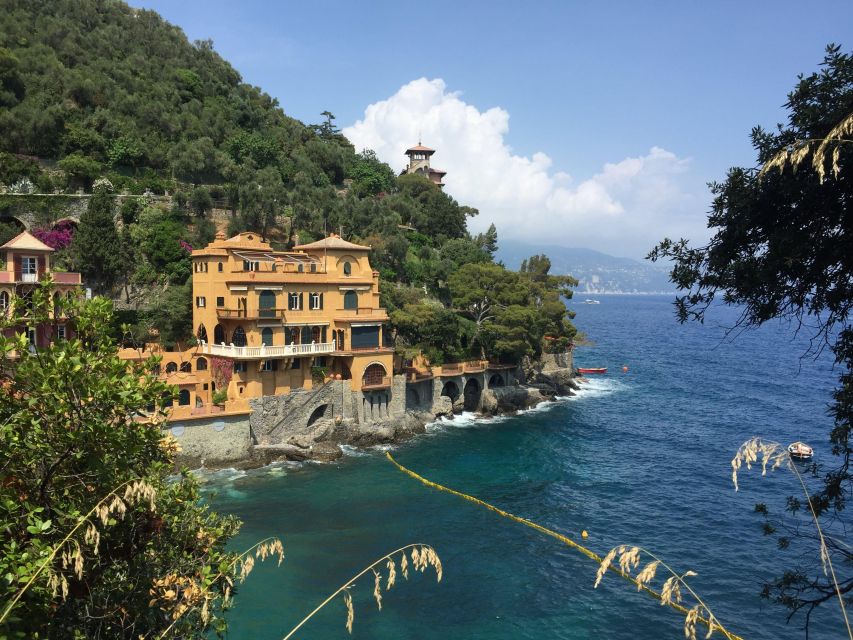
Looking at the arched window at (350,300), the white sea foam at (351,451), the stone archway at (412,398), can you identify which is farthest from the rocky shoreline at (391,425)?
the arched window at (350,300)

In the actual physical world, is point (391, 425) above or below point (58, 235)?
below

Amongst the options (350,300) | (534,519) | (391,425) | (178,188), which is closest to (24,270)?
(350,300)

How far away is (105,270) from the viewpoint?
1729 inches

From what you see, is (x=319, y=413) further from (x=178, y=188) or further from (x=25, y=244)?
(x=178, y=188)

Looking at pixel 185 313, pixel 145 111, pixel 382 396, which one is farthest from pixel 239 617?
pixel 145 111

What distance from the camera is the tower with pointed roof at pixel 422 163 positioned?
4060 inches

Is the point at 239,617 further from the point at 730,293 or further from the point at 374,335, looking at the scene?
the point at 374,335

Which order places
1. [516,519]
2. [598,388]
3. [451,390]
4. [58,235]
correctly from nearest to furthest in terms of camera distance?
1. [516,519]
2. [58,235]
3. [451,390]
4. [598,388]

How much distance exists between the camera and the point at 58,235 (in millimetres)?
44531

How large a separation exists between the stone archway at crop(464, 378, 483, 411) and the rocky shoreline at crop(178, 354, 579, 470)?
58cm

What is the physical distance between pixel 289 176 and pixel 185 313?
32.8 meters

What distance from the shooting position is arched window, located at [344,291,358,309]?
43.4 metres

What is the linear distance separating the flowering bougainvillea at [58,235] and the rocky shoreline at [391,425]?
2111cm

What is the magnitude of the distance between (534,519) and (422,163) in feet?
271
